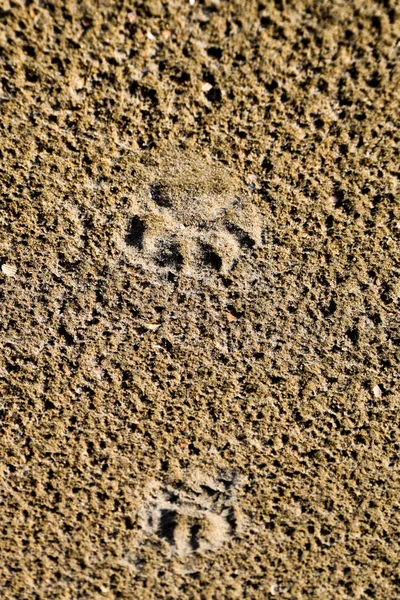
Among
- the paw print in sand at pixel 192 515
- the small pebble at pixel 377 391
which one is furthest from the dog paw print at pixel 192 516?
the small pebble at pixel 377 391

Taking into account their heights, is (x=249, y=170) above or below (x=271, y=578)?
above

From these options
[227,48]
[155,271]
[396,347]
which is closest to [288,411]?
[396,347]

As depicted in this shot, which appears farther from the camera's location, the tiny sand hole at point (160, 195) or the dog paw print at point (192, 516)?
the dog paw print at point (192, 516)

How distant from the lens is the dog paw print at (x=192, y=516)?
100cm

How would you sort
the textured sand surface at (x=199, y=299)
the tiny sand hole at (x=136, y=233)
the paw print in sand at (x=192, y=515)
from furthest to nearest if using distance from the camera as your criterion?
1. the paw print in sand at (x=192, y=515)
2. the tiny sand hole at (x=136, y=233)
3. the textured sand surface at (x=199, y=299)

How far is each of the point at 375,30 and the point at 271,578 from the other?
0.95 meters

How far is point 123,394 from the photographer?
0.96 metres

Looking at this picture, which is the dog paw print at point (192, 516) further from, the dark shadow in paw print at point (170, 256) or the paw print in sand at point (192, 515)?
the dark shadow in paw print at point (170, 256)

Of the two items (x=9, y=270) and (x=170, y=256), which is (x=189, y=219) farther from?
(x=9, y=270)

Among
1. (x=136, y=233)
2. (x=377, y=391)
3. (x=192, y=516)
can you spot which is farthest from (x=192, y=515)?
(x=136, y=233)

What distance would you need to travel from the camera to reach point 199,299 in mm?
909

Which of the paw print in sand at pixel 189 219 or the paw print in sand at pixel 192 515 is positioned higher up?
the paw print in sand at pixel 189 219

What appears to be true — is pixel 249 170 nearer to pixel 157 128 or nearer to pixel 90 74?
pixel 157 128

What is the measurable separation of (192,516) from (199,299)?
41 cm
